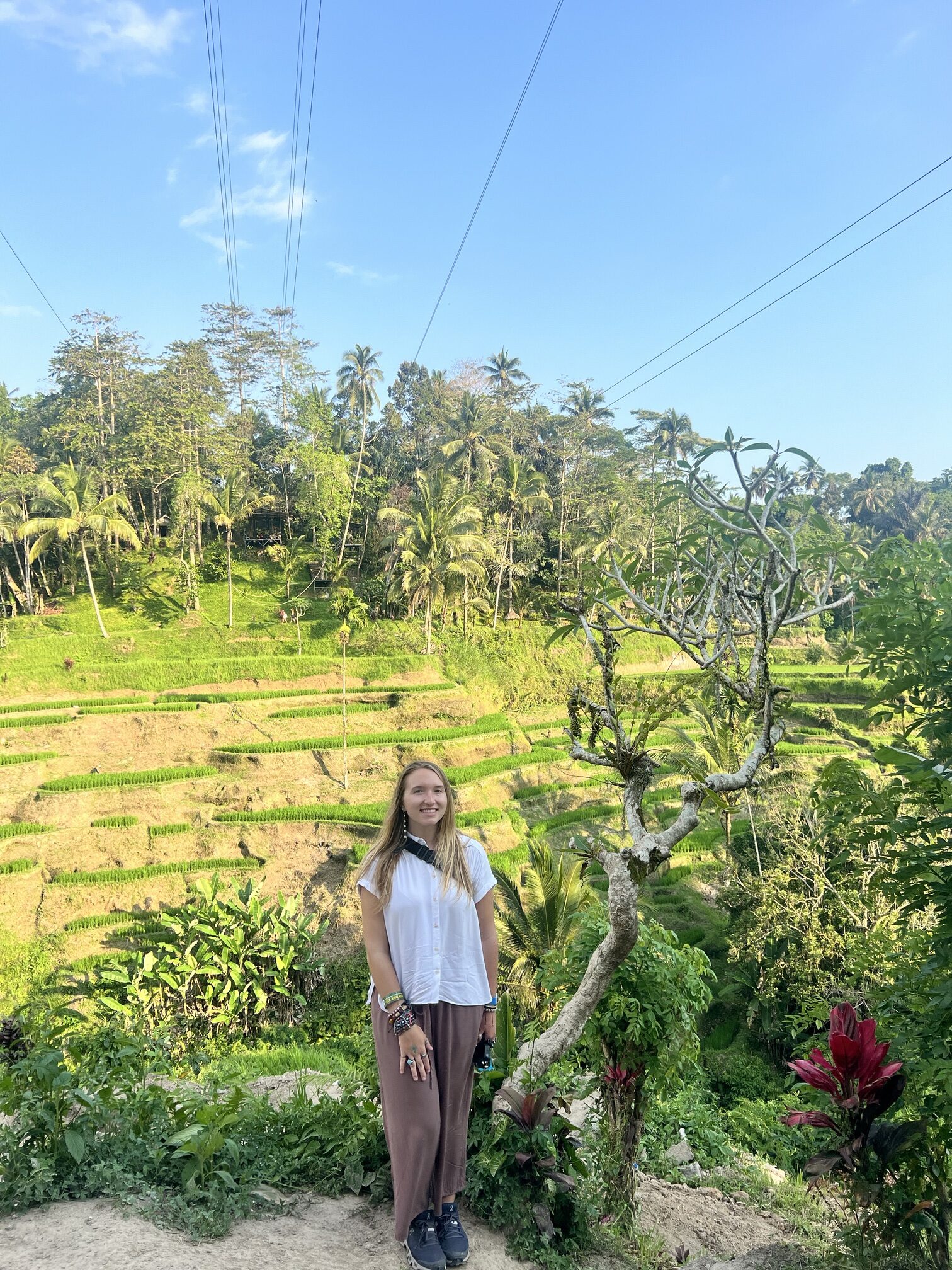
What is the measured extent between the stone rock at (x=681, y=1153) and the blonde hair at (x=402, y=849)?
495 centimetres

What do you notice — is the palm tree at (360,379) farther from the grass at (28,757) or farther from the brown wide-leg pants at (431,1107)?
the brown wide-leg pants at (431,1107)

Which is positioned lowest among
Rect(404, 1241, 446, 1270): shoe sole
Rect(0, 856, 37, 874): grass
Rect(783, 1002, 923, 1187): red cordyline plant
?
Rect(0, 856, 37, 874): grass

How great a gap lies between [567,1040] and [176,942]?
455 inches

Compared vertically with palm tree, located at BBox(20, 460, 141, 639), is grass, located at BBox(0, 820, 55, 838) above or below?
below

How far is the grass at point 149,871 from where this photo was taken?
48.2 feet

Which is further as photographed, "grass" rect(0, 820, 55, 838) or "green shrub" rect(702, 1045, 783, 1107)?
"grass" rect(0, 820, 55, 838)

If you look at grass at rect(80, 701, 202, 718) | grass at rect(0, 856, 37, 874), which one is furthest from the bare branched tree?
grass at rect(80, 701, 202, 718)

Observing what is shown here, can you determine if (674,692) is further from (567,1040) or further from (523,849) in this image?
(523,849)

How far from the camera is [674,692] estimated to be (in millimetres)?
3211

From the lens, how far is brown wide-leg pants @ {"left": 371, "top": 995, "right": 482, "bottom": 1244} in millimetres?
2469

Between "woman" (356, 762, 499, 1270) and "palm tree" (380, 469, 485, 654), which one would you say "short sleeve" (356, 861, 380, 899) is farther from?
"palm tree" (380, 469, 485, 654)

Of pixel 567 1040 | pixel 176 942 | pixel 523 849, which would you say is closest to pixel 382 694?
pixel 523 849

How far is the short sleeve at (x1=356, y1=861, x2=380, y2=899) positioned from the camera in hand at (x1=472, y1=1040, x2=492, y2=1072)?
648 millimetres

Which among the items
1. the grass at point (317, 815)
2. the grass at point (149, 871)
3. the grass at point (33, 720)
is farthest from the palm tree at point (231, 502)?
the grass at point (149, 871)
